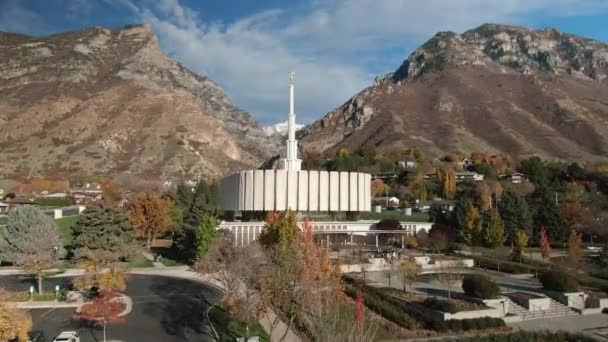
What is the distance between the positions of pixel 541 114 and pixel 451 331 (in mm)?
159393

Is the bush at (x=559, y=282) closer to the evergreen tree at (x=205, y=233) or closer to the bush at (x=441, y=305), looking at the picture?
the bush at (x=441, y=305)

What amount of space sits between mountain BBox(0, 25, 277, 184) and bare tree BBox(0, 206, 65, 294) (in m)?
76.4

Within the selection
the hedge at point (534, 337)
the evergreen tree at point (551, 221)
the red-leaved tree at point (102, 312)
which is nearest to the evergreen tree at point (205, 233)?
the red-leaved tree at point (102, 312)

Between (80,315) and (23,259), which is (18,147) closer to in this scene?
(23,259)

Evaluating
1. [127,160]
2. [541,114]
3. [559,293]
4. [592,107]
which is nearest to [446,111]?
[541,114]

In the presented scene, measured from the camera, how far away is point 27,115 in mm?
133625

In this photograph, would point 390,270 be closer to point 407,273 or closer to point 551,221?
point 407,273

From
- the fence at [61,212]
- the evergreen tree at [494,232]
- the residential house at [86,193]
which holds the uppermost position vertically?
the residential house at [86,193]

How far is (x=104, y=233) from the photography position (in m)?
36.0

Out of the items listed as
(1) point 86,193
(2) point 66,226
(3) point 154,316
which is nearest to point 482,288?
(3) point 154,316

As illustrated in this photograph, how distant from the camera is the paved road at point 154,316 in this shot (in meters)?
23.2

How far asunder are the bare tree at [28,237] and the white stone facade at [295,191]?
19.3 meters

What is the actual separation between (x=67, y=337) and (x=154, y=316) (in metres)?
5.27

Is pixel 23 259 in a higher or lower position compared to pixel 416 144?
lower
